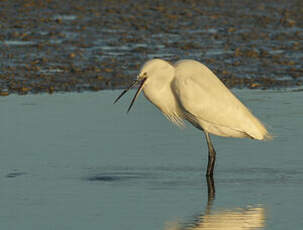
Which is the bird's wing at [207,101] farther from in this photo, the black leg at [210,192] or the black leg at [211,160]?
the black leg at [210,192]

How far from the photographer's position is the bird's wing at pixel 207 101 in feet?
28.6

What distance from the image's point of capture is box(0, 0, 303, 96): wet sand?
13547 mm

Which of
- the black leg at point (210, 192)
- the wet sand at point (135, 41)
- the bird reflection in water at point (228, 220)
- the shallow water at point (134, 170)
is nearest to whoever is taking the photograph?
the bird reflection in water at point (228, 220)

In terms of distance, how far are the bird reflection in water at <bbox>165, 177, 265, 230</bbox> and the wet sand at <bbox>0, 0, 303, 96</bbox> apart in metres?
5.90

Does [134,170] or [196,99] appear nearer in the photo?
[134,170]

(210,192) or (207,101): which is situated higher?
(207,101)

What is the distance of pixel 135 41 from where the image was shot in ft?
53.2

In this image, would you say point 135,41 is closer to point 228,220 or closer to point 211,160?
point 211,160

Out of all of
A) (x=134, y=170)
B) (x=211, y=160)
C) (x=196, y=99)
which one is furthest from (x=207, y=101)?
(x=134, y=170)

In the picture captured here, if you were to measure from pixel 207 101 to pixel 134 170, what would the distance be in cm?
93

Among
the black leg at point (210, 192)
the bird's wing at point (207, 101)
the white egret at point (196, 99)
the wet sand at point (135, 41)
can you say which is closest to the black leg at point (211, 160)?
the white egret at point (196, 99)

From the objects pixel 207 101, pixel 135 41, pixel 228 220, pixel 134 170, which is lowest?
pixel 135 41

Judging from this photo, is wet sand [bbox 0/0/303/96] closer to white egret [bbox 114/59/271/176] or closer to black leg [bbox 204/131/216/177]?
white egret [bbox 114/59/271/176]

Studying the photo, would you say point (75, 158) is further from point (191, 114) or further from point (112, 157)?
point (191, 114)
